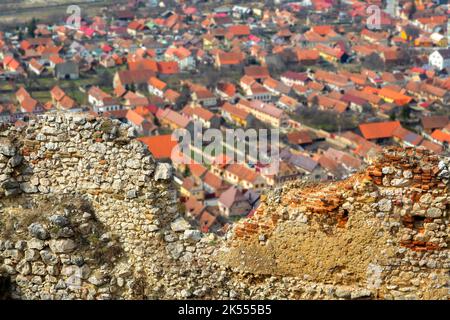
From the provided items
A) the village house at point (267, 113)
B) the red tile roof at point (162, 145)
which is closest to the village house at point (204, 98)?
the village house at point (267, 113)

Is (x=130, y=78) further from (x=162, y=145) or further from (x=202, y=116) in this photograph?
(x=162, y=145)

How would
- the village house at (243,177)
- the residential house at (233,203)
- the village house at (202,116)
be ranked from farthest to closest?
the village house at (202,116), the village house at (243,177), the residential house at (233,203)

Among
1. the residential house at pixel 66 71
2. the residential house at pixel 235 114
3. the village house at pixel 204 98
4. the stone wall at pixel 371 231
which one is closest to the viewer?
the stone wall at pixel 371 231

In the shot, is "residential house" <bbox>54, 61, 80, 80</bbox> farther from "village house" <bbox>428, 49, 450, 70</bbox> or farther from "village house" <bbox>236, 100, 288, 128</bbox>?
"village house" <bbox>428, 49, 450, 70</bbox>

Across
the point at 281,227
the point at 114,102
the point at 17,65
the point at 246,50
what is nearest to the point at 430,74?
the point at 246,50

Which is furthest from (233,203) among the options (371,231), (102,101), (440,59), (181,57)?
(440,59)

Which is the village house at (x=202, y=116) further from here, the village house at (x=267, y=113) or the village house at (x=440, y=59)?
the village house at (x=440, y=59)

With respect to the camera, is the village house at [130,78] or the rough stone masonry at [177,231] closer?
the rough stone masonry at [177,231]
